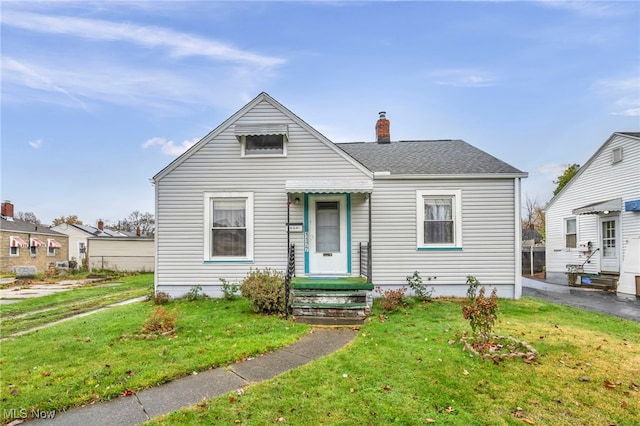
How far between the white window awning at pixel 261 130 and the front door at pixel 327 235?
211 cm

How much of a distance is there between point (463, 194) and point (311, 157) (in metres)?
4.71

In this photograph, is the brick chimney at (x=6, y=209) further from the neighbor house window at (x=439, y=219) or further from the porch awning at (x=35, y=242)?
the neighbor house window at (x=439, y=219)

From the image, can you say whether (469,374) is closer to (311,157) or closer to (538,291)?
(311,157)

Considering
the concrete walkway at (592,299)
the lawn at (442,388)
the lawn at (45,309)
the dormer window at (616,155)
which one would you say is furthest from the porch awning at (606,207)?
the lawn at (45,309)

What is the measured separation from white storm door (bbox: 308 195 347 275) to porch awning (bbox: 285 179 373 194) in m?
0.63

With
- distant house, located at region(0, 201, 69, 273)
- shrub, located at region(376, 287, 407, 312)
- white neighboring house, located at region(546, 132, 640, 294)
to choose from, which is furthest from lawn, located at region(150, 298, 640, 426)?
distant house, located at region(0, 201, 69, 273)

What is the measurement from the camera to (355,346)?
5141mm

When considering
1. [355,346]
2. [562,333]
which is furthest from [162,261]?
[562,333]

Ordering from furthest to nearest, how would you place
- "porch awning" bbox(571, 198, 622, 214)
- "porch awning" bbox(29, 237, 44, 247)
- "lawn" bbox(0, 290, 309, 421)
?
"porch awning" bbox(29, 237, 44, 247) → "porch awning" bbox(571, 198, 622, 214) → "lawn" bbox(0, 290, 309, 421)

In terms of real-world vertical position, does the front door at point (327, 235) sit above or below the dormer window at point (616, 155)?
below

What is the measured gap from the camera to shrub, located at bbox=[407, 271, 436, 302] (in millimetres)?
9180

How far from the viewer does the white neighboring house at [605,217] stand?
39.1ft

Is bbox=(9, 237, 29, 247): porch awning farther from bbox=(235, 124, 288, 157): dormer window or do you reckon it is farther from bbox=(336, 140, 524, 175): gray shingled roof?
bbox=(336, 140, 524, 175): gray shingled roof

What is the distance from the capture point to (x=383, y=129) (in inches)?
492
